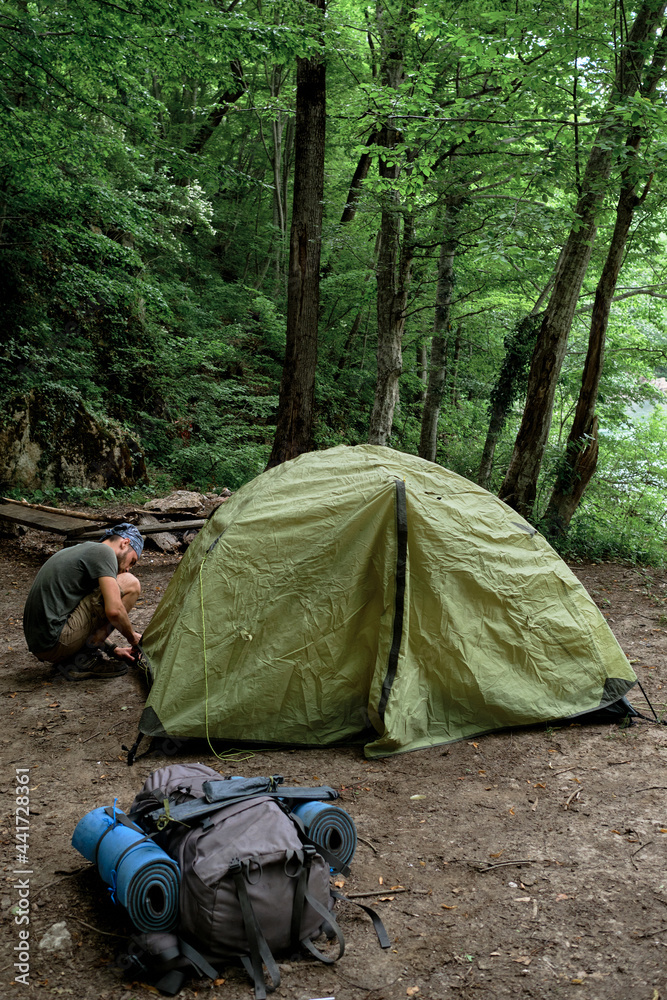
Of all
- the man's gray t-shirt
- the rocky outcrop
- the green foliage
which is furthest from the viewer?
the rocky outcrop

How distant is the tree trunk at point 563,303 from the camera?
7.41 metres

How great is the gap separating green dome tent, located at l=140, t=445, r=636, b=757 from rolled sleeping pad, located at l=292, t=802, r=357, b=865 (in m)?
1.31

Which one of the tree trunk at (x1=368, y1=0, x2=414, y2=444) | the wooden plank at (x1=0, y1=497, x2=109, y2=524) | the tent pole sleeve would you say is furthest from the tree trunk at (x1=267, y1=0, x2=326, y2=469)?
the tent pole sleeve

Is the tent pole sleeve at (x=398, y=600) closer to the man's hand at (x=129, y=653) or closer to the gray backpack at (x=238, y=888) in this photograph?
the gray backpack at (x=238, y=888)

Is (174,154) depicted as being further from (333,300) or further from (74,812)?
(74,812)

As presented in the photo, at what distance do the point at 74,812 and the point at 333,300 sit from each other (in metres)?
13.0

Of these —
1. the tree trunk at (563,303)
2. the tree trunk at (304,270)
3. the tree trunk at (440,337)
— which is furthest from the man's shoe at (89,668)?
the tree trunk at (440,337)

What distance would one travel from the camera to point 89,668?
498cm

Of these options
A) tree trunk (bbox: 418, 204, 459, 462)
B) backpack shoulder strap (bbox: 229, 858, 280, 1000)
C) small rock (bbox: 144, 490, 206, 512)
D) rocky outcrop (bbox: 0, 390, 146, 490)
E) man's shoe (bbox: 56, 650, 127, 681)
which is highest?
tree trunk (bbox: 418, 204, 459, 462)

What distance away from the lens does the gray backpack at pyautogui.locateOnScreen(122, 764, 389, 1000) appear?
2289 millimetres

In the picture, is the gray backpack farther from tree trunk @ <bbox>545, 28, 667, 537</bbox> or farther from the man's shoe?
tree trunk @ <bbox>545, 28, 667, 537</bbox>

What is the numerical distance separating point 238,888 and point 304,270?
7311 mm

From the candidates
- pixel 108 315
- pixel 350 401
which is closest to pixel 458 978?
pixel 108 315

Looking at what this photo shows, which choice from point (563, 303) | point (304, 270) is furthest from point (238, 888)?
point (563, 303)
